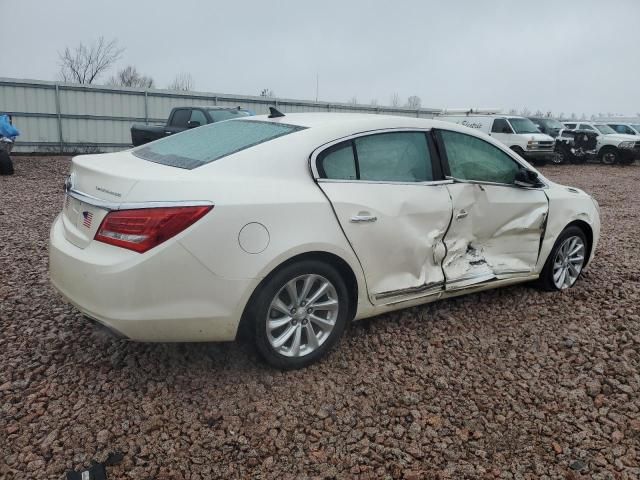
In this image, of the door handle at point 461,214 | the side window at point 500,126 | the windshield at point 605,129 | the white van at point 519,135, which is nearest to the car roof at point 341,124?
the door handle at point 461,214

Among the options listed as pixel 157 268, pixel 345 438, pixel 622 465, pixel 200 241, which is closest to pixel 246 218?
pixel 200 241

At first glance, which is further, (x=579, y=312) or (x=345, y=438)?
(x=579, y=312)

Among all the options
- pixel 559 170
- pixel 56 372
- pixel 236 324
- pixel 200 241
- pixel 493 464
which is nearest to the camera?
pixel 493 464

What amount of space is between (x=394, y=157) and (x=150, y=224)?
1700 millimetres

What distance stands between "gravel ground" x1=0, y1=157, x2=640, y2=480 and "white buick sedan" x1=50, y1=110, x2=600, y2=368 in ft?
1.06

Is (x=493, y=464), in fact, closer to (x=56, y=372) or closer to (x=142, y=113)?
(x=56, y=372)

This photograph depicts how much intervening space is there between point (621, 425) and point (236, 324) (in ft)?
6.90

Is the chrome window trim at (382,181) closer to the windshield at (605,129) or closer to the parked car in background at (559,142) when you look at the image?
the parked car in background at (559,142)

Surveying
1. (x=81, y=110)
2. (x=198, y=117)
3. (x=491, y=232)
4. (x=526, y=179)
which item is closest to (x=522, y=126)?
(x=198, y=117)

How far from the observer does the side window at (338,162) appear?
3.26 metres

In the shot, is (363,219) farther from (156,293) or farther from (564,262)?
(564,262)

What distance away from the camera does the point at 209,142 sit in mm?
3455

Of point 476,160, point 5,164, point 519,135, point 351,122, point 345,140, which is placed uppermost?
point 351,122

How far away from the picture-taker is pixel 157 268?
265 cm
